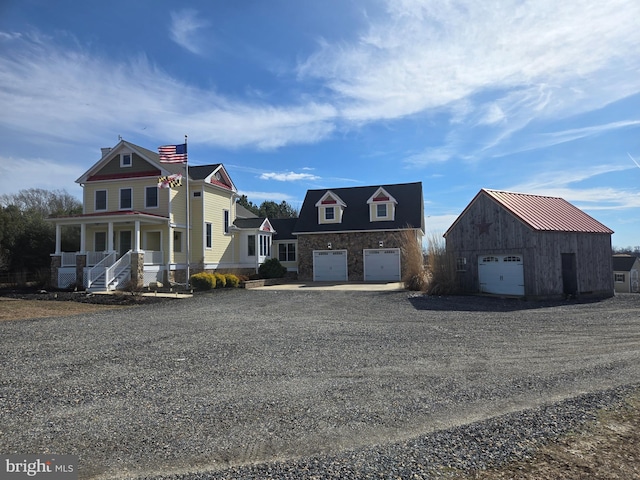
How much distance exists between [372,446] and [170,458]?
6.06 ft

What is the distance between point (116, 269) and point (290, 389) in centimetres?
1849

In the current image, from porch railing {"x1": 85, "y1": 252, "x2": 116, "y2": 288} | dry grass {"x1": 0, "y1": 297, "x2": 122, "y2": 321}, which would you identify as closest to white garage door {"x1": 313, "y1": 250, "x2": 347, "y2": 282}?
porch railing {"x1": 85, "y1": 252, "x2": 116, "y2": 288}

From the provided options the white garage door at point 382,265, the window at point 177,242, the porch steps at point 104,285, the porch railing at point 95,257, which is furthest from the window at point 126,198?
the white garage door at point 382,265

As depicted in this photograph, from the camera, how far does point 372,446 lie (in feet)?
13.3

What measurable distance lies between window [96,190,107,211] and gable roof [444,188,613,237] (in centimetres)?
2014

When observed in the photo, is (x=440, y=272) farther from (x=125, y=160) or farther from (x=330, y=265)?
(x=125, y=160)

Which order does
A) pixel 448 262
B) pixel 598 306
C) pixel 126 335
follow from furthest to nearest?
pixel 448 262
pixel 598 306
pixel 126 335

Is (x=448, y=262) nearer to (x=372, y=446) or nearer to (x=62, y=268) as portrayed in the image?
(x=372, y=446)

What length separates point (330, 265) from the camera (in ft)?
96.5

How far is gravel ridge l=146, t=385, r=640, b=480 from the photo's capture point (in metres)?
3.54

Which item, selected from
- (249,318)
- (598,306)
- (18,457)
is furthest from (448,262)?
(18,457)

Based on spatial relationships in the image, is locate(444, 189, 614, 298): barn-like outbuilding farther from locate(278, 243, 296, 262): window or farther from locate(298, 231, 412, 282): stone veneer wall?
locate(278, 243, 296, 262): window

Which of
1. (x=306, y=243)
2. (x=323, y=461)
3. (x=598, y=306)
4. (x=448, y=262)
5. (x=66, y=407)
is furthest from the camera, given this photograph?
(x=306, y=243)

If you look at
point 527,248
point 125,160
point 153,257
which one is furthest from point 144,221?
point 527,248
